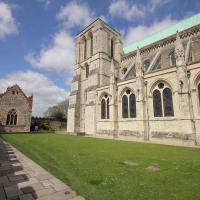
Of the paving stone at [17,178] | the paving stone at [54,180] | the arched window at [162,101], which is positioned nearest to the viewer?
the paving stone at [54,180]

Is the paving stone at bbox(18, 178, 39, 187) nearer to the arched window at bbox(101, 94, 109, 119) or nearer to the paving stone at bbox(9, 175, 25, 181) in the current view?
the paving stone at bbox(9, 175, 25, 181)

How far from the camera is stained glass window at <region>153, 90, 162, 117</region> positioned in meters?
14.7

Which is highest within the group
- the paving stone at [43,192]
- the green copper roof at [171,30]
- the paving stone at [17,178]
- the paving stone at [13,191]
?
the green copper roof at [171,30]

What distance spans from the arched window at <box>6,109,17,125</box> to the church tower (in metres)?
9.61

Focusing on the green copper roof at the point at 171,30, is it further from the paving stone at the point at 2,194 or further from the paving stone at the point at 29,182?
the paving stone at the point at 2,194

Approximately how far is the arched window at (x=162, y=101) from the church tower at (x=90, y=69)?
30.6 ft

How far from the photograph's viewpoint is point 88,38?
29.0 m

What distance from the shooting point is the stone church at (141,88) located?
12703 mm

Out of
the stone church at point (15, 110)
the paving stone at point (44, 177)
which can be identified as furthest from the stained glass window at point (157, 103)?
the stone church at point (15, 110)

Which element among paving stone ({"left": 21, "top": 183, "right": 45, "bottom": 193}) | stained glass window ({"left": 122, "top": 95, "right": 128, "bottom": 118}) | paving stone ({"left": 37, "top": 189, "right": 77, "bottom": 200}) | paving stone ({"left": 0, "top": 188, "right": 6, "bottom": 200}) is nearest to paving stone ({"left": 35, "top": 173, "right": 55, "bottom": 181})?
paving stone ({"left": 21, "top": 183, "right": 45, "bottom": 193})

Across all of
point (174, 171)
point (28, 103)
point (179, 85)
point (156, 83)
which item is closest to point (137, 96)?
point (156, 83)

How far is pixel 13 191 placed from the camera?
10.5ft

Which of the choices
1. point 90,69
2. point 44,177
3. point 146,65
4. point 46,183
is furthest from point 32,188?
point 90,69

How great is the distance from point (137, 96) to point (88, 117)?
9043 millimetres
